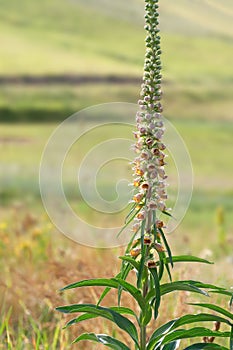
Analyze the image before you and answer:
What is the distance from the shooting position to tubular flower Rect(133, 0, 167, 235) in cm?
236

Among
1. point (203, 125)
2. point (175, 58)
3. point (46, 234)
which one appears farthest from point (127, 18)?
point (46, 234)

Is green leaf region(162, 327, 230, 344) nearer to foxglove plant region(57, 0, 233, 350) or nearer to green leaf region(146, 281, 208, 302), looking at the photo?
foxglove plant region(57, 0, 233, 350)

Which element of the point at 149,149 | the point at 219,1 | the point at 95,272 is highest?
the point at 219,1

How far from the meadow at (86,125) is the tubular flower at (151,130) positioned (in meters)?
1.28

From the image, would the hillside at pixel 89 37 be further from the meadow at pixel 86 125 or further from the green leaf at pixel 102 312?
the green leaf at pixel 102 312

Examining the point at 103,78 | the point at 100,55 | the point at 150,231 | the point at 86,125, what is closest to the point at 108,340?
the point at 150,231

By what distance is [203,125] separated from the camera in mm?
48062

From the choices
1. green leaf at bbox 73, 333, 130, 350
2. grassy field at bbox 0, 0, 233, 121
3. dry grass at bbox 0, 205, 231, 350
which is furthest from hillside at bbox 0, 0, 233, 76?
green leaf at bbox 73, 333, 130, 350

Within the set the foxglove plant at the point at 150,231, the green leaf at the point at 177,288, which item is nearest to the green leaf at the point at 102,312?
the foxglove plant at the point at 150,231

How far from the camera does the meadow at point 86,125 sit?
5008mm

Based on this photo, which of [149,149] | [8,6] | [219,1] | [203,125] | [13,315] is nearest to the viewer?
[149,149]

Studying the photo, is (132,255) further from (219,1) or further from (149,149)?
(219,1)

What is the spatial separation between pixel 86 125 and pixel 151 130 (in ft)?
135

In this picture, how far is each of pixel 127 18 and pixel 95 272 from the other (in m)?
74.6
